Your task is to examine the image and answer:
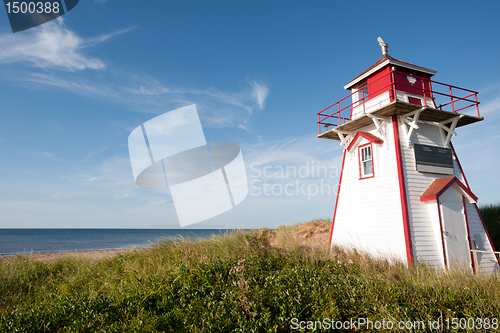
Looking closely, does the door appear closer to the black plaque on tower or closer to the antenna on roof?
the black plaque on tower

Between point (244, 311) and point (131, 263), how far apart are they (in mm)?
6222

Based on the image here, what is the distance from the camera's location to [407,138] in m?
11.7

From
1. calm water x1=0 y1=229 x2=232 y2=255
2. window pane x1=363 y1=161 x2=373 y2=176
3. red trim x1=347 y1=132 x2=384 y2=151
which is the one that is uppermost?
red trim x1=347 y1=132 x2=384 y2=151

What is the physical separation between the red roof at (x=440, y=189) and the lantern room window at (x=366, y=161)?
7.56ft

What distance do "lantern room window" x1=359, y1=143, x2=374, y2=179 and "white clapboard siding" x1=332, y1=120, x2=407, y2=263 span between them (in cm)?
24

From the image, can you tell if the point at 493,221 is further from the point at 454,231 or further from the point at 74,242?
the point at 74,242

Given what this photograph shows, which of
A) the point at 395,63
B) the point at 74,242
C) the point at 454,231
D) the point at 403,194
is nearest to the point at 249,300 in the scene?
the point at 403,194

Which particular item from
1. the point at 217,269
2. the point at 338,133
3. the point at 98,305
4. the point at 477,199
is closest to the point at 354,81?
the point at 338,133

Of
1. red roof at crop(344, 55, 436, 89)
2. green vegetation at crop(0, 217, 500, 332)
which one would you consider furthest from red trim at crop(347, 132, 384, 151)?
green vegetation at crop(0, 217, 500, 332)

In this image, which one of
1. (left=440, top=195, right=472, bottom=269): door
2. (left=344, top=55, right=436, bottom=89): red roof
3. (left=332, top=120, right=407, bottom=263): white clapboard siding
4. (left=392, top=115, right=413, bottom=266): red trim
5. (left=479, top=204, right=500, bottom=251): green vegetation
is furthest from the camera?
(left=479, top=204, right=500, bottom=251): green vegetation

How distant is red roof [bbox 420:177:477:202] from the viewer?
1084cm

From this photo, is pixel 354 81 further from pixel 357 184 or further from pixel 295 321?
pixel 295 321

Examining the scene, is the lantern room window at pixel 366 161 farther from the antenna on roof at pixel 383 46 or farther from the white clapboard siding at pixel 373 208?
the antenna on roof at pixel 383 46

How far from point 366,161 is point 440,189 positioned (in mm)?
3069
